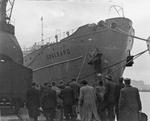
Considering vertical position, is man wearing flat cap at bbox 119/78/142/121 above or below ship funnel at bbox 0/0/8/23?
below

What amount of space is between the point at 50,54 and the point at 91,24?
3.78m

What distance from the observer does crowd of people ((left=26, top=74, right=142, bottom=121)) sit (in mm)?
8352

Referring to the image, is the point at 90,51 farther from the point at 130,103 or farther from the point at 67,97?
the point at 130,103

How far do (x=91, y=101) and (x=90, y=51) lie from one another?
11.2 m

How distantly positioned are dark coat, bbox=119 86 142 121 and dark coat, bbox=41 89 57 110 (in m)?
3.38

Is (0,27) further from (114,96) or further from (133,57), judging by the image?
(114,96)

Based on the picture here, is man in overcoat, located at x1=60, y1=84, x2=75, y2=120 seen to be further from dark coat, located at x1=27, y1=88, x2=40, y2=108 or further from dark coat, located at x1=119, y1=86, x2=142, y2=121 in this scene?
dark coat, located at x1=119, y1=86, x2=142, y2=121

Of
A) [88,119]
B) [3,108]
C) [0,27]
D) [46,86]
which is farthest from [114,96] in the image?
[0,27]

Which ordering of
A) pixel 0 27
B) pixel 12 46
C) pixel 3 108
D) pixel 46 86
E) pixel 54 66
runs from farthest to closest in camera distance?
pixel 54 66 → pixel 0 27 → pixel 12 46 → pixel 3 108 → pixel 46 86

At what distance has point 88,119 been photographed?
9375 millimetres

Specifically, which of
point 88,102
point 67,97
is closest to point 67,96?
point 67,97

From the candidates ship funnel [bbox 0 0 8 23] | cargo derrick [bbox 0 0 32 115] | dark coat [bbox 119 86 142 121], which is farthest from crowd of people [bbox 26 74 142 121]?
ship funnel [bbox 0 0 8 23]

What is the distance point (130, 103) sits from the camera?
27.3ft

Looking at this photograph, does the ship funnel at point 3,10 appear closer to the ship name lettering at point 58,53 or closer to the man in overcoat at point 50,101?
the ship name lettering at point 58,53
